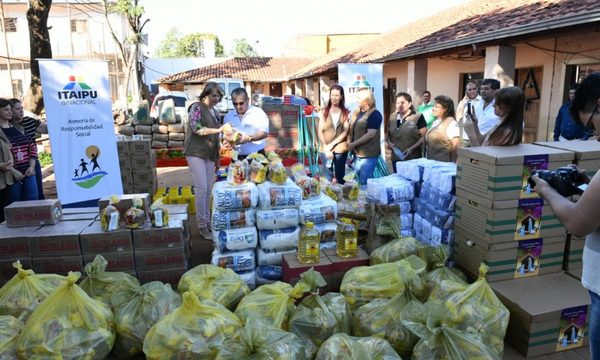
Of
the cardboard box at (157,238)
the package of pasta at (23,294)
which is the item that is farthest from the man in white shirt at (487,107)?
the package of pasta at (23,294)

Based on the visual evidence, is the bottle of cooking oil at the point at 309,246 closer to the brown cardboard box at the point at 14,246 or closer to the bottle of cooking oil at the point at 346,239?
the bottle of cooking oil at the point at 346,239

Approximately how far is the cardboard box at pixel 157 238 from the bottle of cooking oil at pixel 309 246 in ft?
3.25

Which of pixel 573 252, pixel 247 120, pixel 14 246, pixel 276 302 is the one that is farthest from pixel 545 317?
pixel 14 246

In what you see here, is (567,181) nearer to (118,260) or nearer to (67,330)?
(67,330)

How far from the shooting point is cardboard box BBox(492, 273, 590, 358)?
2.58 metres

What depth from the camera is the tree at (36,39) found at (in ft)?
28.0

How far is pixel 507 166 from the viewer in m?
2.76

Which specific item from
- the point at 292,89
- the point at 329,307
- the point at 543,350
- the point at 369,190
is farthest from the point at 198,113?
the point at 292,89

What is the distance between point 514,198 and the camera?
2828 mm

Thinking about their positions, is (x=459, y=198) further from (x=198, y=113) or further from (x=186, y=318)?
(x=198, y=113)

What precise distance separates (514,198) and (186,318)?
2224mm

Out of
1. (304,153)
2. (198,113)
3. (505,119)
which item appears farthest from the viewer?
(304,153)

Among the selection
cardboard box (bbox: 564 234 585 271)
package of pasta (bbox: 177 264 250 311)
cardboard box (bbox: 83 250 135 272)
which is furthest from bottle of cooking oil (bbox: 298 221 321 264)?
cardboard box (bbox: 564 234 585 271)

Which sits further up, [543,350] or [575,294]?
[575,294]
